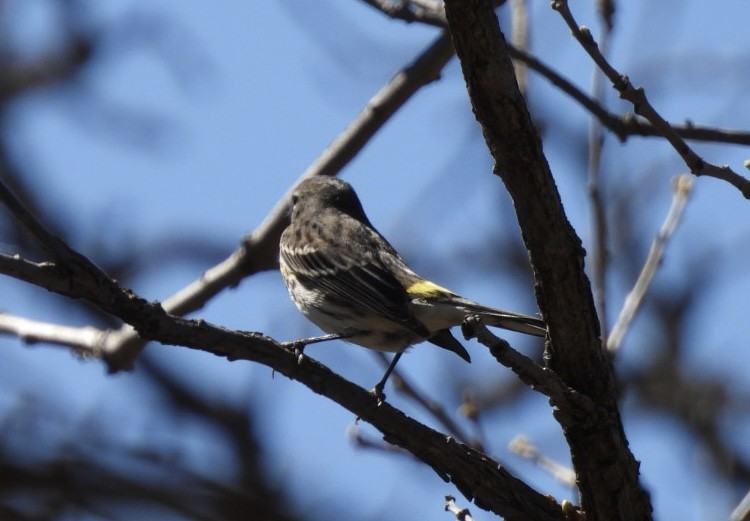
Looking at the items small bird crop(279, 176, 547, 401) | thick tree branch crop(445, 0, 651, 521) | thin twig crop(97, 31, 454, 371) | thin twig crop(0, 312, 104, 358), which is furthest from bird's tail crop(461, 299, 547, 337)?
thin twig crop(0, 312, 104, 358)

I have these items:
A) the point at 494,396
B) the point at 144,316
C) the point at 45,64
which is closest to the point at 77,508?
the point at 144,316

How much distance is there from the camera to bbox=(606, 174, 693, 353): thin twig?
488 centimetres

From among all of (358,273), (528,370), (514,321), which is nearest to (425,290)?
(358,273)

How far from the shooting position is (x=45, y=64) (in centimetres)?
834

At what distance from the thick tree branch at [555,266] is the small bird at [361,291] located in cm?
76

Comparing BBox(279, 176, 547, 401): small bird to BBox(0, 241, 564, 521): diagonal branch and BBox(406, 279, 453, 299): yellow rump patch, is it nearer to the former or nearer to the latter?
BBox(406, 279, 453, 299): yellow rump patch

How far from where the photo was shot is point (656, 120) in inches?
149

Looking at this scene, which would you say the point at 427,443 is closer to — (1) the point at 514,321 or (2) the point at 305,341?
(1) the point at 514,321

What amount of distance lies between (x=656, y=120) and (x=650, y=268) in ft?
4.60

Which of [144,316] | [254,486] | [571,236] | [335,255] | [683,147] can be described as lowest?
[254,486]

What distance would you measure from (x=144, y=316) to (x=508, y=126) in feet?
4.41

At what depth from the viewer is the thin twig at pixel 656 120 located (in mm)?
3775

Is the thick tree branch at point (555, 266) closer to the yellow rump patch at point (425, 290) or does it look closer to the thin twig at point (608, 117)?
the thin twig at point (608, 117)

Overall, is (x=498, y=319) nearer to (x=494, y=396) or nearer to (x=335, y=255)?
(x=335, y=255)
